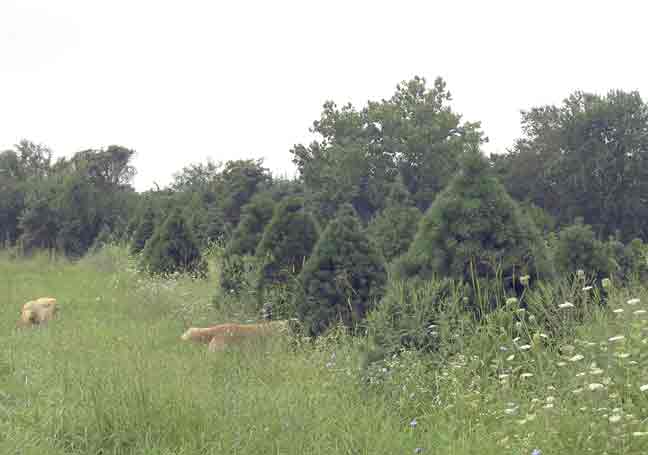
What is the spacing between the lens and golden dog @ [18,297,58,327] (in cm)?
809

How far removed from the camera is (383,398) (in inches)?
159

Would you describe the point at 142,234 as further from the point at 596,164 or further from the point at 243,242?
the point at 596,164

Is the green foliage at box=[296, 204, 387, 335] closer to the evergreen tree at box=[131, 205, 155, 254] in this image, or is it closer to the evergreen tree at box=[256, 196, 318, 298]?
the evergreen tree at box=[256, 196, 318, 298]

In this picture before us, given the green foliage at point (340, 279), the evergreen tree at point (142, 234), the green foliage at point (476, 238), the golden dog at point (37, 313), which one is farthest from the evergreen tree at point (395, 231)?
the evergreen tree at point (142, 234)

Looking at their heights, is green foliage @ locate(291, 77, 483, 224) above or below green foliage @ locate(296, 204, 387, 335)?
above

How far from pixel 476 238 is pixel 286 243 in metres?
3.64

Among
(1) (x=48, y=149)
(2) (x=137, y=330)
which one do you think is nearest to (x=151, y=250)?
(2) (x=137, y=330)

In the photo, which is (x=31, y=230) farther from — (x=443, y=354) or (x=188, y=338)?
(x=443, y=354)

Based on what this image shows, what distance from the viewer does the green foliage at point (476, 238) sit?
5.21 m

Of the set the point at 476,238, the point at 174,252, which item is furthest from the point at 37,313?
the point at 174,252

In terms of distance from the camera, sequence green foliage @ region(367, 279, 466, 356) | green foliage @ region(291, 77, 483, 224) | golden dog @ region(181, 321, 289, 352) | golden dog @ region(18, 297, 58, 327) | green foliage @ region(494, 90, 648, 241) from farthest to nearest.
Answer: green foliage @ region(291, 77, 483, 224) < green foliage @ region(494, 90, 648, 241) < golden dog @ region(18, 297, 58, 327) < golden dog @ region(181, 321, 289, 352) < green foliage @ region(367, 279, 466, 356)

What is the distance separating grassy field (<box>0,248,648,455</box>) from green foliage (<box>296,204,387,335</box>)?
4.58ft

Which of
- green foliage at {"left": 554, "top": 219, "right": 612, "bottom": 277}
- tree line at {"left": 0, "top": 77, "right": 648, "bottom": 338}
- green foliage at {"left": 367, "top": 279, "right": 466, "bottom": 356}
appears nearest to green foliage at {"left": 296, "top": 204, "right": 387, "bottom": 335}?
tree line at {"left": 0, "top": 77, "right": 648, "bottom": 338}

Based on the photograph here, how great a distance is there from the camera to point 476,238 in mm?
5312
